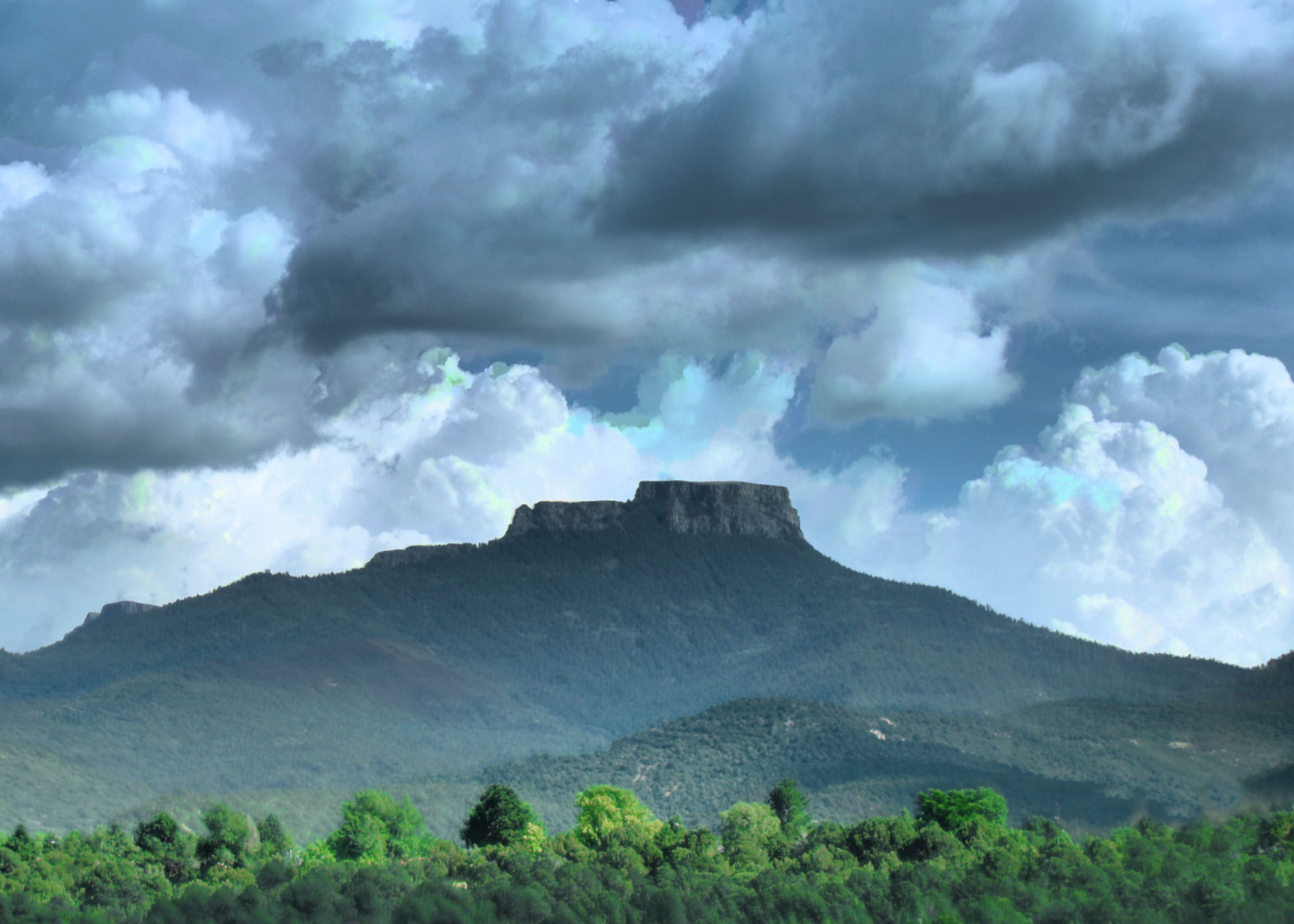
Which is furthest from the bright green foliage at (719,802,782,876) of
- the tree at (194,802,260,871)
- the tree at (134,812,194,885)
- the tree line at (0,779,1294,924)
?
the tree at (134,812,194,885)

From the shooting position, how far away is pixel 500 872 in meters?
155

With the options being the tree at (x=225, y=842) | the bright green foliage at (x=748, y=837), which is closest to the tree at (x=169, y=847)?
the tree at (x=225, y=842)

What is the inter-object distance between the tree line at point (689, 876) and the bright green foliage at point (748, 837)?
41 centimetres

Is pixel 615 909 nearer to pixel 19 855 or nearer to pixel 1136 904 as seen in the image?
pixel 1136 904

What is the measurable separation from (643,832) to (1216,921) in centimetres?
7994

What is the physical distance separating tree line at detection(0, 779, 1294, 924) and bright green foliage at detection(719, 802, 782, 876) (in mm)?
413

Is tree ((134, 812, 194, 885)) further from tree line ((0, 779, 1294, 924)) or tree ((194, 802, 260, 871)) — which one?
tree ((194, 802, 260, 871))

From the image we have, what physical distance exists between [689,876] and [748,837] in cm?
3608

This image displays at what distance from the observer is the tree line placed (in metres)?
128

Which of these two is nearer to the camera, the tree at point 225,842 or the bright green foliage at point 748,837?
the bright green foliage at point 748,837

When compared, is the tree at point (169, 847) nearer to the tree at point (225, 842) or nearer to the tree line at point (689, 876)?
the tree line at point (689, 876)

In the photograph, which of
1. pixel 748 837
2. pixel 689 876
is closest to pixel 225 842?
pixel 748 837

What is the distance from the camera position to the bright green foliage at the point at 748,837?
16275 centimetres

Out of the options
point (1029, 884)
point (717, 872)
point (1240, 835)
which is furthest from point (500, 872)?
point (1240, 835)
